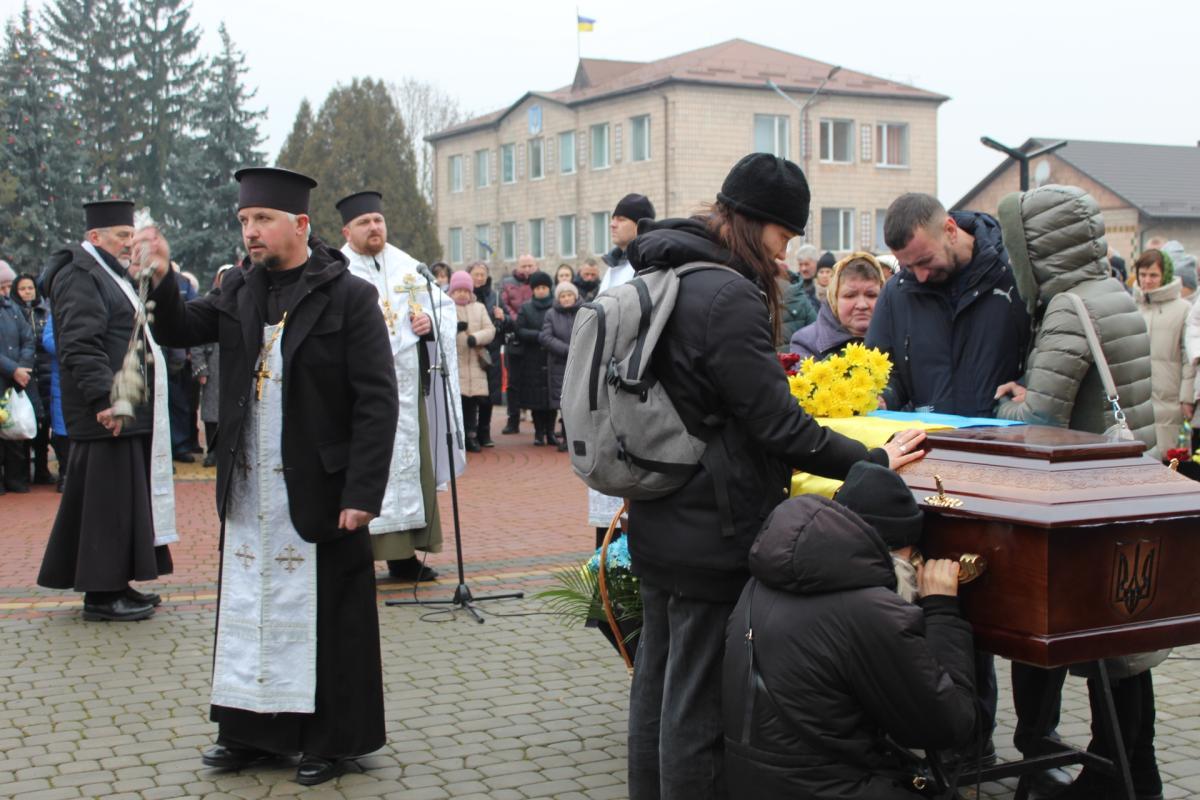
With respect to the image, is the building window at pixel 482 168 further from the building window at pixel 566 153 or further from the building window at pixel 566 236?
the building window at pixel 566 236

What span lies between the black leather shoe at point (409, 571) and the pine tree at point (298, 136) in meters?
50.9

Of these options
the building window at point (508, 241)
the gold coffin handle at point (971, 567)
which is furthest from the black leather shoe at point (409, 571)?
the building window at point (508, 241)

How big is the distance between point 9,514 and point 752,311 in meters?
10.0

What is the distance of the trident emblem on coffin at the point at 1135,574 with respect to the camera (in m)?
3.38

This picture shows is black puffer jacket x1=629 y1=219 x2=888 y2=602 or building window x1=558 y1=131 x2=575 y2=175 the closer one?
black puffer jacket x1=629 y1=219 x2=888 y2=602

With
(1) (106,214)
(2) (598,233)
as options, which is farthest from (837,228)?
(1) (106,214)

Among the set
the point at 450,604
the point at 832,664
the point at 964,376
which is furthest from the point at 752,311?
the point at 450,604

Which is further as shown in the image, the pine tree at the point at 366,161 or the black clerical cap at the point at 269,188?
the pine tree at the point at 366,161

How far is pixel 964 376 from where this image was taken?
5.09m

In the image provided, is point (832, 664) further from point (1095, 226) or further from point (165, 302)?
point (165, 302)

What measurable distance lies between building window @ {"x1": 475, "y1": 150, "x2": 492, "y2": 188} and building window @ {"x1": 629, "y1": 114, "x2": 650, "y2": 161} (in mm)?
11650

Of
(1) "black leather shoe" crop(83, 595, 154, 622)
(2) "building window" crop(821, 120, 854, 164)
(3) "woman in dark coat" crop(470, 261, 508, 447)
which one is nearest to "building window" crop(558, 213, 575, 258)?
(2) "building window" crop(821, 120, 854, 164)

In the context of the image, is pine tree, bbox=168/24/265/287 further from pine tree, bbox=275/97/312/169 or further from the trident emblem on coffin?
the trident emblem on coffin

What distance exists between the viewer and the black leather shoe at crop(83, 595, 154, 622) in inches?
300
